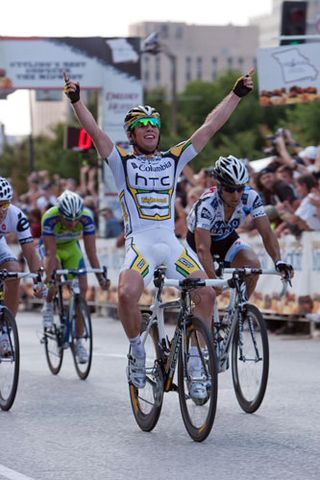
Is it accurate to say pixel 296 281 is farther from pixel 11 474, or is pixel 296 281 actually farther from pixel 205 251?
pixel 11 474

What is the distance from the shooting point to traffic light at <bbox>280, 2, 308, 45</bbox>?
22.4m

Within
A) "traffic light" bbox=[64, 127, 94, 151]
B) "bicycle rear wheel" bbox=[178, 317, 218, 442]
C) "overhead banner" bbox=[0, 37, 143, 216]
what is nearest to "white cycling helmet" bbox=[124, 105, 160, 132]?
"bicycle rear wheel" bbox=[178, 317, 218, 442]

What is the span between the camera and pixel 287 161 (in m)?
19.8

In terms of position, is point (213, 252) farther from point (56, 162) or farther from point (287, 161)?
point (56, 162)

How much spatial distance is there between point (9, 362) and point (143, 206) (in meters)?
2.13

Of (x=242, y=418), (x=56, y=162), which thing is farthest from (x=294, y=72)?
(x=56, y=162)

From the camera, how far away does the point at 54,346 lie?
569 inches

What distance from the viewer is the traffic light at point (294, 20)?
22.4 meters

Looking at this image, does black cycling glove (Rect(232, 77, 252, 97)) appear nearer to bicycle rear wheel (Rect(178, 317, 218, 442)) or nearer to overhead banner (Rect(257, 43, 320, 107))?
bicycle rear wheel (Rect(178, 317, 218, 442))

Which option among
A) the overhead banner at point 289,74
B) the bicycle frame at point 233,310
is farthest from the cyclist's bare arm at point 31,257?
the overhead banner at point 289,74

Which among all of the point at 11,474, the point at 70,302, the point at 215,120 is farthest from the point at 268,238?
the point at 70,302

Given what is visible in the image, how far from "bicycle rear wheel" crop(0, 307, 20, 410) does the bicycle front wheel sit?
5.49 feet

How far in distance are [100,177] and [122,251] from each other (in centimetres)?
511

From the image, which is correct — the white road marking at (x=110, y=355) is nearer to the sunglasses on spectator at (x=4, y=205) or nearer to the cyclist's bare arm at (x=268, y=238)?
the sunglasses on spectator at (x=4, y=205)
